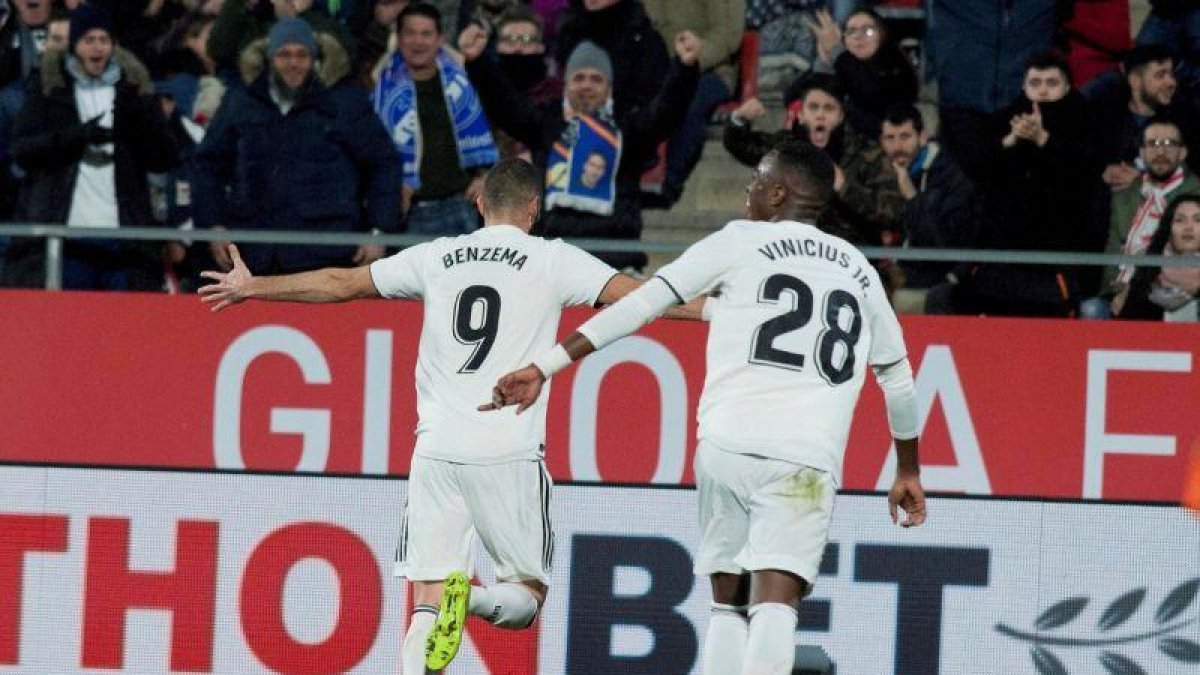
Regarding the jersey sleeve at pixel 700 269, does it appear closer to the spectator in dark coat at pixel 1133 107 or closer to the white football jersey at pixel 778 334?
the white football jersey at pixel 778 334

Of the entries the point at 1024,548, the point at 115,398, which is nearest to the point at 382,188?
the point at 115,398

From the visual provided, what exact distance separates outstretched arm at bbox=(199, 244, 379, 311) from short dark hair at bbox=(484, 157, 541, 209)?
53 centimetres

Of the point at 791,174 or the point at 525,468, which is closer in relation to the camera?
the point at 791,174

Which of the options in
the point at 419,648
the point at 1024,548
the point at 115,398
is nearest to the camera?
the point at 419,648

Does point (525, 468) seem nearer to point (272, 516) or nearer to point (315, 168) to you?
point (272, 516)

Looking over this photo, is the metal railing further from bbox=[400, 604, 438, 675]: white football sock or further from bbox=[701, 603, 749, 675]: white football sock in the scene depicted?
bbox=[701, 603, 749, 675]: white football sock

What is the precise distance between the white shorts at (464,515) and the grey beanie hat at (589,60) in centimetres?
322

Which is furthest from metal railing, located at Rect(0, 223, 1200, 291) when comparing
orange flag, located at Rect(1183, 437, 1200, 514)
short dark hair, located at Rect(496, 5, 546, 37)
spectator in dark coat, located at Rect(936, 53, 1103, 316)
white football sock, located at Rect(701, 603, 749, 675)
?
white football sock, located at Rect(701, 603, 749, 675)

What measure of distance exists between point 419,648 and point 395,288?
1292 millimetres

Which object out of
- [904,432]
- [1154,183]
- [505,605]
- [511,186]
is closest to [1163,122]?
[1154,183]

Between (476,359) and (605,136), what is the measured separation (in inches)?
122

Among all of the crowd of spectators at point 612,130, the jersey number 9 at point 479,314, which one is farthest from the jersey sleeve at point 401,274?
the crowd of spectators at point 612,130

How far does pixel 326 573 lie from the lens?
Answer: 30.9 feet

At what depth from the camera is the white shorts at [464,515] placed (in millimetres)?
8023
